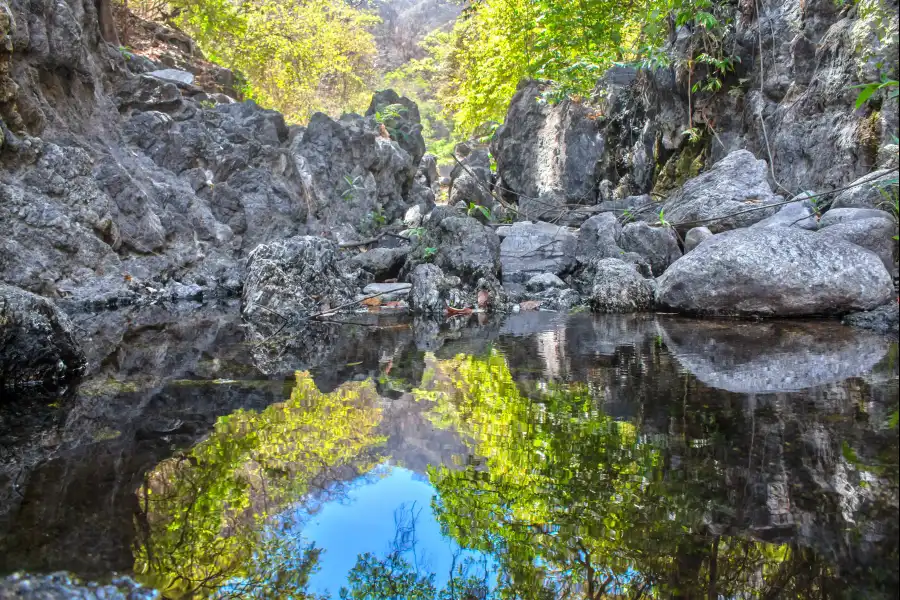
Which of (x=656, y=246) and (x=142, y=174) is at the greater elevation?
(x=142, y=174)

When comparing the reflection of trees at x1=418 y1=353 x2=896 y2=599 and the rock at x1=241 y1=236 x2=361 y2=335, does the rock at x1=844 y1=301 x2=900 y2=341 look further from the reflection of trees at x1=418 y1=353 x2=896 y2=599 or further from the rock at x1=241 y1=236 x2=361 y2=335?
the rock at x1=241 y1=236 x2=361 y2=335

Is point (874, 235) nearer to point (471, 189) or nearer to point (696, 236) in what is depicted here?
point (696, 236)

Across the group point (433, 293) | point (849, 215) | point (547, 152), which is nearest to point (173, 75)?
point (547, 152)

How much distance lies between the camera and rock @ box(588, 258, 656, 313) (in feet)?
21.2

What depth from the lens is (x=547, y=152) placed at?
14172 mm

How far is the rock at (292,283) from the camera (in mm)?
6551

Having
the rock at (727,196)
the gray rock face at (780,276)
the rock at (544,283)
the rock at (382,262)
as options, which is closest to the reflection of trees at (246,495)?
the gray rock face at (780,276)

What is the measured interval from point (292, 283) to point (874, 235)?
585cm

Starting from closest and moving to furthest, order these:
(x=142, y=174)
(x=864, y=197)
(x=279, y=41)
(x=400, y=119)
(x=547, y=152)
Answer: (x=864, y=197), (x=142, y=174), (x=547, y=152), (x=400, y=119), (x=279, y=41)

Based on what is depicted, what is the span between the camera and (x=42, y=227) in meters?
7.64

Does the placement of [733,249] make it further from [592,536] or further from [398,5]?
[398,5]

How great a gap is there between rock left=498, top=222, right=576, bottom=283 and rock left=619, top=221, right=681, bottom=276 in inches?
52.0

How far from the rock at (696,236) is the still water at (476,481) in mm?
3678

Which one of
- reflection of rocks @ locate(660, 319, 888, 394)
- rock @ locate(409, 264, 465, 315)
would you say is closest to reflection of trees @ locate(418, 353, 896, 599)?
reflection of rocks @ locate(660, 319, 888, 394)
